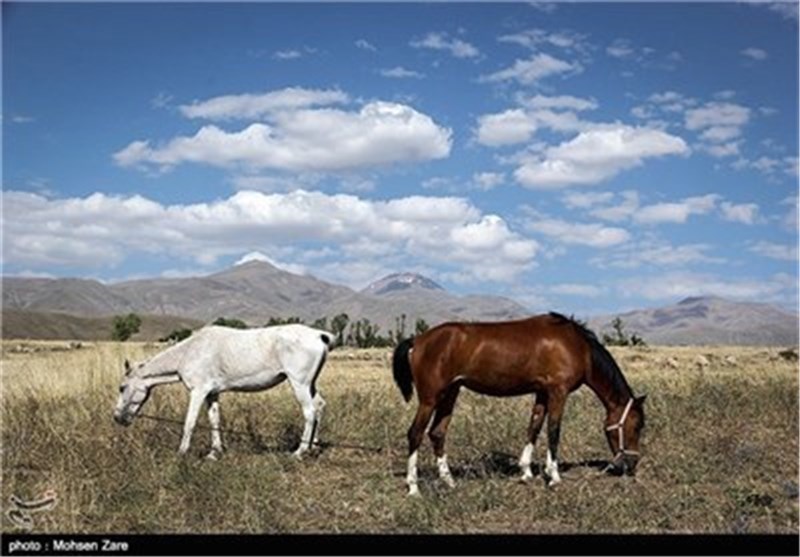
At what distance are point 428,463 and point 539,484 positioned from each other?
1.67 m

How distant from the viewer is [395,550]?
7.21 meters

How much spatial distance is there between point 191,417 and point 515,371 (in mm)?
4734

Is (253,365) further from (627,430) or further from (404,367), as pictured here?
(627,430)

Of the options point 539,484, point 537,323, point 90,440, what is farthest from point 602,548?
point 90,440

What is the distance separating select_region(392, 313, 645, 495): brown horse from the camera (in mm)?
9938

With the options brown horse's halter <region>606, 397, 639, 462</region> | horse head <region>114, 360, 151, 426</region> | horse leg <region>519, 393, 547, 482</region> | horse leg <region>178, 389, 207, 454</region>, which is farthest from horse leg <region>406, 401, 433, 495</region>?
horse head <region>114, 360, 151, 426</region>

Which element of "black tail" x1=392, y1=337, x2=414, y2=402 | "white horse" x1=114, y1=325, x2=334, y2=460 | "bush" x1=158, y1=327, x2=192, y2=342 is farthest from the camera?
"bush" x1=158, y1=327, x2=192, y2=342

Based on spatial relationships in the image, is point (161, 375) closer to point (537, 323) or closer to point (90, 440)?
point (90, 440)

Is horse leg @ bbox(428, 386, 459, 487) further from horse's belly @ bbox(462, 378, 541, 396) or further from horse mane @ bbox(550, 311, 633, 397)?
horse mane @ bbox(550, 311, 633, 397)

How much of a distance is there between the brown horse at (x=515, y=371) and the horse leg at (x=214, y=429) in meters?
3.08

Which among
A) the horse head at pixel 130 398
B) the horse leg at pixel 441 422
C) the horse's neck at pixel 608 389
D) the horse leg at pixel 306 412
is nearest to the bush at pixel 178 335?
the horse head at pixel 130 398

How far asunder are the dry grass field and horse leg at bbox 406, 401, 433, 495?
167mm

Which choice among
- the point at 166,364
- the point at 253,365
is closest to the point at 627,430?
the point at 253,365

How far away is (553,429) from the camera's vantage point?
33.0 ft
